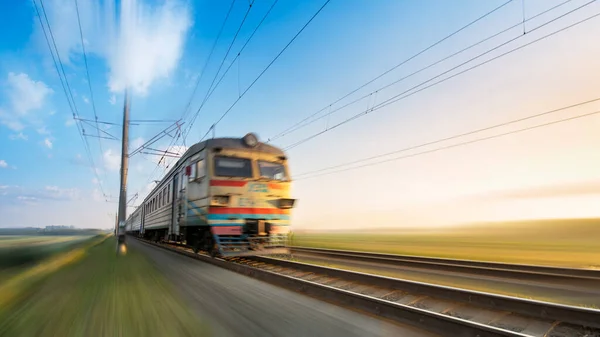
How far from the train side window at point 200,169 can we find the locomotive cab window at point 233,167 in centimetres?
45

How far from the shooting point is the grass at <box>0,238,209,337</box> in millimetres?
3582

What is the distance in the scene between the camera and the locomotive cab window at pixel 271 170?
33.8 feet

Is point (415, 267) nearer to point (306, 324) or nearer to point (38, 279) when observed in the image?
point (306, 324)

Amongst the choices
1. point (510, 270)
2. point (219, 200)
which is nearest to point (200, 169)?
point (219, 200)

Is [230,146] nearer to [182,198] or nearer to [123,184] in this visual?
[182,198]

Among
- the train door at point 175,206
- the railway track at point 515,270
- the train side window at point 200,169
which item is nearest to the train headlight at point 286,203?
the train side window at point 200,169

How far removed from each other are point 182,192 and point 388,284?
8107mm

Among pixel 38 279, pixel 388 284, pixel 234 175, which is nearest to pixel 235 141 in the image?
pixel 234 175

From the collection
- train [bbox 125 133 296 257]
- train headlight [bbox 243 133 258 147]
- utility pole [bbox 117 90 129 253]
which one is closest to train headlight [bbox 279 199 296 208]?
train [bbox 125 133 296 257]

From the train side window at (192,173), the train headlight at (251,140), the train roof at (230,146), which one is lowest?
the train side window at (192,173)

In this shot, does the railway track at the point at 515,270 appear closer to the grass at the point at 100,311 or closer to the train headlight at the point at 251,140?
the train headlight at the point at 251,140

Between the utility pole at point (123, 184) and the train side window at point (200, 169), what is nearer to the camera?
the train side window at point (200, 169)

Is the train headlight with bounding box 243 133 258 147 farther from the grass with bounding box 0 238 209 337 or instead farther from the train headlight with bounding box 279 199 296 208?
the grass with bounding box 0 238 209 337

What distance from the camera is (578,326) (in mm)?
3551
